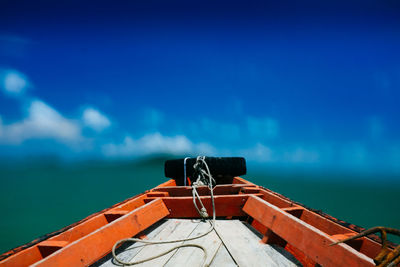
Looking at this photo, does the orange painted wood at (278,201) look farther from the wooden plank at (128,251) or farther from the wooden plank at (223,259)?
the wooden plank at (128,251)

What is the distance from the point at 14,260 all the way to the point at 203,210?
6.14 feet

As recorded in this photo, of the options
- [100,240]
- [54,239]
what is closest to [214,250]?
[100,240]

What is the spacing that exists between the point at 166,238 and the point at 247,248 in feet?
2.96

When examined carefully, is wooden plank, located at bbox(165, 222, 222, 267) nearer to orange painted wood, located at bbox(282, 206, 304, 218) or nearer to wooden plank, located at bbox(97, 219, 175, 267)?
wooden plank, located at bbox(97, 219, 175, 267)

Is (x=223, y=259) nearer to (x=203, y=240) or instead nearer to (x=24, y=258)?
(x=203, y=240)

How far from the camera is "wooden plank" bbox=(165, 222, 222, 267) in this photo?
1743mm

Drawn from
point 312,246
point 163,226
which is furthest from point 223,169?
point 312,246

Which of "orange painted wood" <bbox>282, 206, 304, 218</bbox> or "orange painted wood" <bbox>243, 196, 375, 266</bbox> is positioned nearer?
"orange painted wood" <bbox>243, 196, 375, 266</bbox>

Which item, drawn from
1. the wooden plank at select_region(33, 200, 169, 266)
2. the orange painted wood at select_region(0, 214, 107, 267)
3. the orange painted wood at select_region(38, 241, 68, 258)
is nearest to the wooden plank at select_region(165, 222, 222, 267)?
the wooden plank at select_region(33, 200, 169, 266)

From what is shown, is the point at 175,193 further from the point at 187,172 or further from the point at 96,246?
the point at 96,246

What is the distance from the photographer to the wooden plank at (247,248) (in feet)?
5.70

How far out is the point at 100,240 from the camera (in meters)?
1.83

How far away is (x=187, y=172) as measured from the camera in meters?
4.35

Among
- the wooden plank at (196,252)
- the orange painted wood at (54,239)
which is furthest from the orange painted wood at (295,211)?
the orange painted wood at (54,239)
